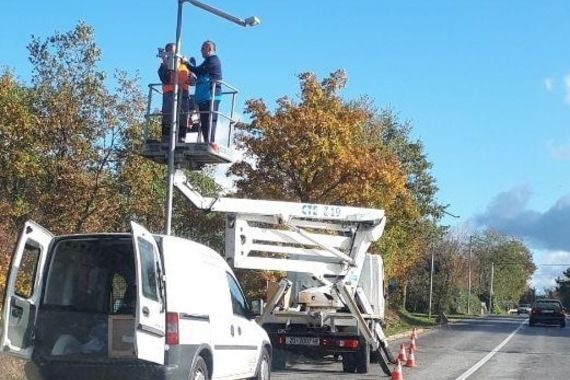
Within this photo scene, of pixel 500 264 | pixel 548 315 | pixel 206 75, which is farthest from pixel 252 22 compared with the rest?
pixel 500 264

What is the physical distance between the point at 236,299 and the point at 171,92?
435cm

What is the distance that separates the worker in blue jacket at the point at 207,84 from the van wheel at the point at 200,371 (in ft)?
17.0

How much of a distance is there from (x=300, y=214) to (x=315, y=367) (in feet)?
12.7

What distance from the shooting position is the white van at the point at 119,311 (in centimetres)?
858

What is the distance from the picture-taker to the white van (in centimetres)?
858

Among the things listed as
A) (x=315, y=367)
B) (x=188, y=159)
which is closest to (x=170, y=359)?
(x=188, y=159)

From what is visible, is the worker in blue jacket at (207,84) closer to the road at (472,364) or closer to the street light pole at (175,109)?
the street light pole at (175,109)

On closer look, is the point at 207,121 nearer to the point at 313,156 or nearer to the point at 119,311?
the point at 119,311

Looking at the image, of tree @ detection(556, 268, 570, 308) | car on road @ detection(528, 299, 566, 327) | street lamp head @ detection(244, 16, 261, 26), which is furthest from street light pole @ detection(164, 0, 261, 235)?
tree @ detection(556, 268, 570, 308)

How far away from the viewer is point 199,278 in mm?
9727

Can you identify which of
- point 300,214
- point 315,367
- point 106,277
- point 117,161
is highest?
point 117,161

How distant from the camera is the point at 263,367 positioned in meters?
12.0

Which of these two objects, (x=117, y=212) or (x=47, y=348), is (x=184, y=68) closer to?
(x=47, y=348)

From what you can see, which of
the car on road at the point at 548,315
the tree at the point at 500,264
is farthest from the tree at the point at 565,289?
the car on road at the point at 548,315
